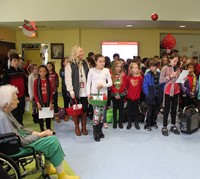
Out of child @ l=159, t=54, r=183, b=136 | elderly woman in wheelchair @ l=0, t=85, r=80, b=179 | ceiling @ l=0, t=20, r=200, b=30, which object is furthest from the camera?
ceiling @ l=0, t=20, r=200, b=30

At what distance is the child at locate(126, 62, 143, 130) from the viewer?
4281 millimetres

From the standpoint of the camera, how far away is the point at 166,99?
3.89 m

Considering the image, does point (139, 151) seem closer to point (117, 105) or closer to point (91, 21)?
point (117, 105)

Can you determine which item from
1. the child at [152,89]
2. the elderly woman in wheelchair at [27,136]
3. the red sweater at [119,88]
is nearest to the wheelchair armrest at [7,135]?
the elderly woman in wheelchair at [27,136]

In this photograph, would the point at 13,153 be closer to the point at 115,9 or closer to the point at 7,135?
the point at 7,135

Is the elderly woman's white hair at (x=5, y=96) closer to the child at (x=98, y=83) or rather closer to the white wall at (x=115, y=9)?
the child at (x=98, y=83)

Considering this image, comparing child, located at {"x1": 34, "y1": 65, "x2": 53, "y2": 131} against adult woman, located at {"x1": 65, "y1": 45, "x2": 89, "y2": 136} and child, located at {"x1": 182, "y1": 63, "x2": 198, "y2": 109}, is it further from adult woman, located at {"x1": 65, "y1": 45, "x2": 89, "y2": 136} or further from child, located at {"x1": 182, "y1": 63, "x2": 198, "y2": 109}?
child, located at {"x1": 182, "y1": 63, "x2": 198, "y2": 109}

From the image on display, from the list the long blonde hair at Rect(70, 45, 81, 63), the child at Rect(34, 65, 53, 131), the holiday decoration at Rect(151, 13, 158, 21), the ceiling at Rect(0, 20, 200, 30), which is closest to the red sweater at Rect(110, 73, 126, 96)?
the long blonde hair at Rect(70, 45, 81, 63)

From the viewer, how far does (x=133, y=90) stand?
4293 mm

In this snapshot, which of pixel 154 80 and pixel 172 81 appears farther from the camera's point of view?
pixel 154 80

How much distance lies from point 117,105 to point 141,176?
1907 mm

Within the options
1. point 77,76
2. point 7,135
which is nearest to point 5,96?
point 7,135

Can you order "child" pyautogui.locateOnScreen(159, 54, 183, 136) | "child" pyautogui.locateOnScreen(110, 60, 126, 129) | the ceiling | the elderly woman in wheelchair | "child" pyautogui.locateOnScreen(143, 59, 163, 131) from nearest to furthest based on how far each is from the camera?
1. the elderly woman in wheelchair
2. "child" pyautogui.locateOnScreen(159, 54, 183, 136)
3. "child" pyautogui.locateOnScreen(143, 59, 163, 131)
4. "child" pyautogui.locateOnScreen(110, 60, 126, 129)
5. the ceiling

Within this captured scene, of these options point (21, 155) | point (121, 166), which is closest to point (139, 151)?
point (121, 166)
